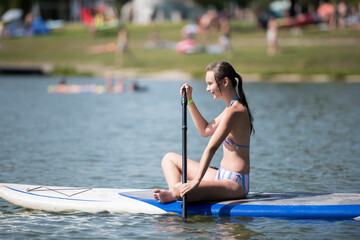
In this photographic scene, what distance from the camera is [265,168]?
10.8 metres

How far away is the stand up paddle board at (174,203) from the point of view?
6914 mm

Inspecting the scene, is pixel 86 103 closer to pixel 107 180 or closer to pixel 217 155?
pixel 217 155

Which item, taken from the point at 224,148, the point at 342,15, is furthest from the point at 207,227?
the point at 342,15

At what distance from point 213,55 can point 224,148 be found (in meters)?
27.3

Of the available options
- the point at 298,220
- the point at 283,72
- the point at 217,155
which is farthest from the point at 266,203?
the point at 283,72

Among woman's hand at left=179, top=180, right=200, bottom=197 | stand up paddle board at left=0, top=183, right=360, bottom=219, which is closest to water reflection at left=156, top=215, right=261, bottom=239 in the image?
stand up paddle board at left=0, top=183, right=360, bottom=219

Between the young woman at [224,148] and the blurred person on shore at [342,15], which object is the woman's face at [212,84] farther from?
the blurred person on shore at [342,15]

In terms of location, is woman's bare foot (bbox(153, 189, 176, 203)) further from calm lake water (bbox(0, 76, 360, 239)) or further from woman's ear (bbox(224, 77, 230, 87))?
woman's ear (bbox(224, 77, 230, 87))

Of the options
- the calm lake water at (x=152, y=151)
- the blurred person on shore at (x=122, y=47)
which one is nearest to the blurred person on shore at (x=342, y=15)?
the blurred person on shore at (x=122, y=47)

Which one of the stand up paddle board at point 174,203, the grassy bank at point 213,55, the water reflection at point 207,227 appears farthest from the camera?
the grassy bank at point 213,55

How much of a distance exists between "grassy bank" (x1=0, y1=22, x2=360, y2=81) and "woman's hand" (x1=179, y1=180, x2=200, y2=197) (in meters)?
22.7

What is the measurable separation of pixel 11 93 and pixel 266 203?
20.2 m

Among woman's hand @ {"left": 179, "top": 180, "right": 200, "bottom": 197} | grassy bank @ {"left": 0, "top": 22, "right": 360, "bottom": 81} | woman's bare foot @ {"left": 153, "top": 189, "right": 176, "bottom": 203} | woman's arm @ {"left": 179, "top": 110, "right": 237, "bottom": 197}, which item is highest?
woman's arm @ {"left": 179, "top": 110, "right": 237, "bottom": 197}

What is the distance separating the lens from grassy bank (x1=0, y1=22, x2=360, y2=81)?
1199 inches
